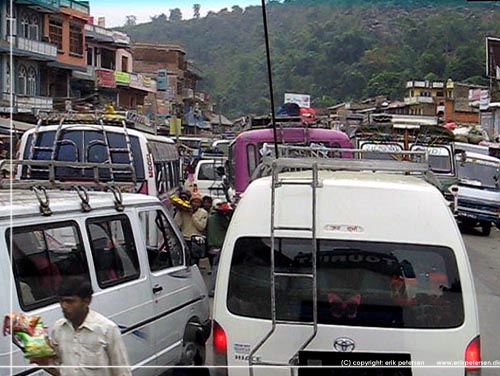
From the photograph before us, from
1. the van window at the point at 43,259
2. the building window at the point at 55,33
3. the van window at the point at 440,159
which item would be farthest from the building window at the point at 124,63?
the van window at the point at 440,159

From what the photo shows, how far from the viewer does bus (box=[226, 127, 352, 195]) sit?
12.1m

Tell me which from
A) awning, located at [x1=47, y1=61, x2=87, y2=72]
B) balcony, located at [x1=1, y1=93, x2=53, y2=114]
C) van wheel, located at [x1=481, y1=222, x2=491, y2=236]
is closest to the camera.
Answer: awning, located at [x1=47, y1=61, x2=87, y2=72]

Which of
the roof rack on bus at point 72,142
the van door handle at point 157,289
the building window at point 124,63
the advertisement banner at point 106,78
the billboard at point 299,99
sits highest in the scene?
the advertisement banner at point 106,78

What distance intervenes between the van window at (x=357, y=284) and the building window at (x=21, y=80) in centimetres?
1122

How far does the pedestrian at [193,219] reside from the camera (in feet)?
33.9

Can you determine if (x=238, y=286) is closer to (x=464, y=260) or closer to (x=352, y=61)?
(x=464, y=260)

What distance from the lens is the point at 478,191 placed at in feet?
63.5

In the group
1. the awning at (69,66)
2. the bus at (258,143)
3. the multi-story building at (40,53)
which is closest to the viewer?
the multi-story building at (40,53)

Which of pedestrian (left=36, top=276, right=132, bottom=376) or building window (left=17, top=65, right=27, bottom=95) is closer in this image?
pedestrian (left=36, top=276, right=132, bottom=376)

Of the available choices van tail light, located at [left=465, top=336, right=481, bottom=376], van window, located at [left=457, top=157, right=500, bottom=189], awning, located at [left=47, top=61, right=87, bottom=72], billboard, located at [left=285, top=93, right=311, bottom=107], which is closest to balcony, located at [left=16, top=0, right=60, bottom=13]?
awning, located at [left=47, top=61, right=87, bottom=72]

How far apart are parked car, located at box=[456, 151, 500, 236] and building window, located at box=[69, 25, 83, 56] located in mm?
8663

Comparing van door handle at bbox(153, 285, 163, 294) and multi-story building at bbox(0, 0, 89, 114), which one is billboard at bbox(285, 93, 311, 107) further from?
van door handle at bbox(153, 285, 163, 294)

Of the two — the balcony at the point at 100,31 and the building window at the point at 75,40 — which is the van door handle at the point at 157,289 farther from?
the building window at the point at 75,40

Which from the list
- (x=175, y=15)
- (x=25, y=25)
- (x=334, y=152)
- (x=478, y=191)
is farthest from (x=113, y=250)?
(x=478, y=191)
